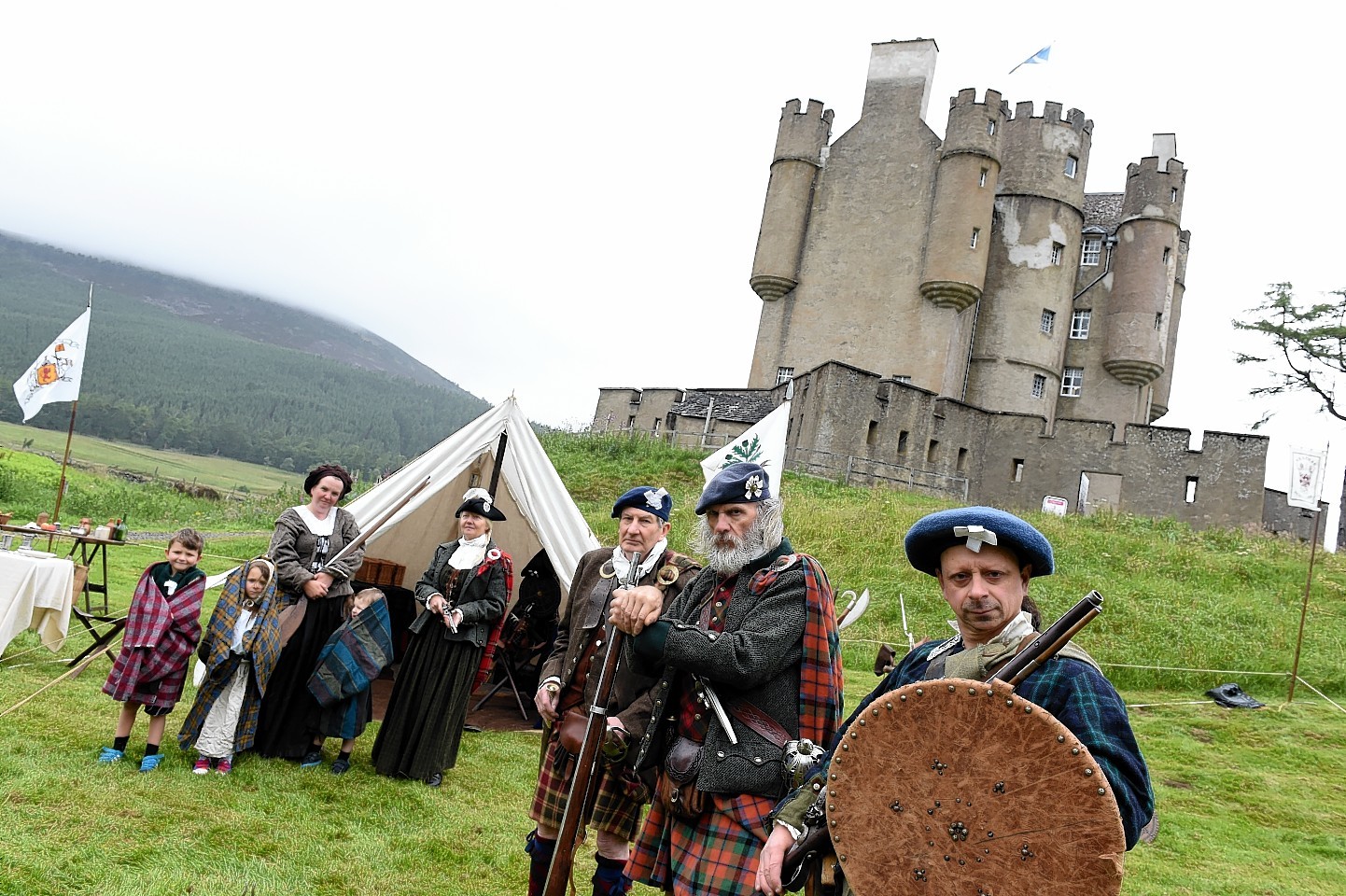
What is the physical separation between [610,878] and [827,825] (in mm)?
1929

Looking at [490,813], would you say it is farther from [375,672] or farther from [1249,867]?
[1249,867]

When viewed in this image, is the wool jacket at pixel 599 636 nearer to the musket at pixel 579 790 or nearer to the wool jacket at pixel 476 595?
the musket at pixel 579 790

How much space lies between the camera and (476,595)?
17.7 feet

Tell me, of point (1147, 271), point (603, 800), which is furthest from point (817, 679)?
point (1147, 271)

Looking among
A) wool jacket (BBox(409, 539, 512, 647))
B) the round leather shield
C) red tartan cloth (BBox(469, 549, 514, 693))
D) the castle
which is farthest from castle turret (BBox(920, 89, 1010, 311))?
the round leather shield

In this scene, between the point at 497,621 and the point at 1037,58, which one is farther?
the point at 1037,58

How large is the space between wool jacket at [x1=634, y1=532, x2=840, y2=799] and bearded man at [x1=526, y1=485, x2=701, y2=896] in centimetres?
56

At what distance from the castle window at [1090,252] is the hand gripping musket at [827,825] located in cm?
3472

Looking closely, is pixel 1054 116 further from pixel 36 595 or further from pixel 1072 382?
pixel 36 595

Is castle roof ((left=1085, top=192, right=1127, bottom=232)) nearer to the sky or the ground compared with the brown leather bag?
nearer to the sky

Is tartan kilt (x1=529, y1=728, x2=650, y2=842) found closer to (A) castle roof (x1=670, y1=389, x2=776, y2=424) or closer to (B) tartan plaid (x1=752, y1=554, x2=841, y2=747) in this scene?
(B) tartan plaid (x1=752, y1=554, x2=841, y2=747)

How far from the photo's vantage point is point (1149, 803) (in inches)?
63.6

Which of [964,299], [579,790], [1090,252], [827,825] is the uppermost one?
[1090,252]

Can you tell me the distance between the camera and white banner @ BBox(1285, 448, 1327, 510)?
1279 cm
